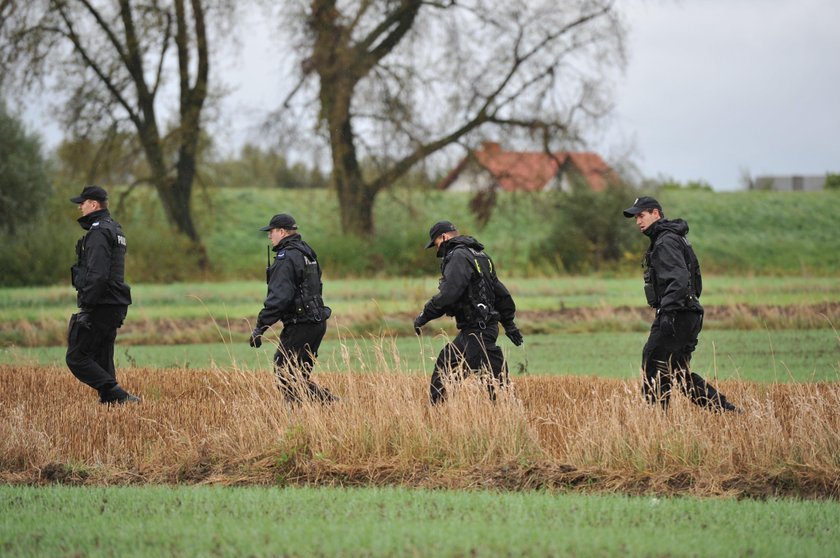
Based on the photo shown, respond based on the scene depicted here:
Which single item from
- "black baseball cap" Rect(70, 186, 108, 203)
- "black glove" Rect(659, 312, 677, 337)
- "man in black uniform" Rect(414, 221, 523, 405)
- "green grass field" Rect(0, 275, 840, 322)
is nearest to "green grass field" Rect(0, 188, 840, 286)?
"green grass field" Rect(0, 275, 840, 322)

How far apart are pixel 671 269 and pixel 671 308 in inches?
13.8

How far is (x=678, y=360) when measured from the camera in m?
9.82

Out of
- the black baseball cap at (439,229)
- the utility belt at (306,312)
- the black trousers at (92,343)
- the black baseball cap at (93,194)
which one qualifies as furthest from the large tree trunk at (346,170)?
the black baseball cap at (439,229)

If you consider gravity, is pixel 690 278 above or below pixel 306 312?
above

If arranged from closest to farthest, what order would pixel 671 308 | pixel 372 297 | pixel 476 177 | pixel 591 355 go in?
1. pixel 671 308
2. pixel 591 355
3. pixel 372 297
4. pixel 476 177

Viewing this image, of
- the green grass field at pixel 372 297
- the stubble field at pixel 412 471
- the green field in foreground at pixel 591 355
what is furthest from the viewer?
the green grass field at pixel 372 297

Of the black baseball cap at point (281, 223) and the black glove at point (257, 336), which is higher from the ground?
the black baseball cap at point (281, 223)

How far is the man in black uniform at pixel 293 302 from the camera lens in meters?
10.1

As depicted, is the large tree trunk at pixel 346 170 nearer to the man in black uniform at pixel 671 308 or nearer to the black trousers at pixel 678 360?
the man in black uniform at pixel 671 308

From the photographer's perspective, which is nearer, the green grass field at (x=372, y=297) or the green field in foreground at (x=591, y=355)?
the green field in foreground at (x=591, y=355)

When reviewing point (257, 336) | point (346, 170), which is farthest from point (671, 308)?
point (346, 170)

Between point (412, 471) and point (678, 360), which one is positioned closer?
point (412, 471)

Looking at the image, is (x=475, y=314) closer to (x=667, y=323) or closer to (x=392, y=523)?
(x=667, y=323)

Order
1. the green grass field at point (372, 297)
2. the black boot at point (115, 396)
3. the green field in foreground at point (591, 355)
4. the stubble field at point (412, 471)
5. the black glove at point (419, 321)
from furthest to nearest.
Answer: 1. the green grass field at point (372, 297)
2. the green field in foreground at point (591, 355)
3. the black boot at point (115, 396)
4. the black glove at point (419, 321)
5. the stubble field at point (412, 471)
